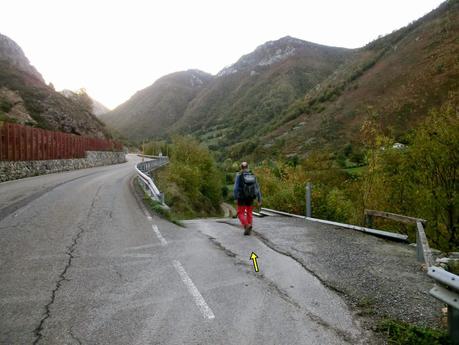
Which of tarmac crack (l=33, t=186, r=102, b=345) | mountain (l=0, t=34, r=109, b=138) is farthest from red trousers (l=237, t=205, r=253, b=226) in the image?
mountain (l=0, t=34, r=109, b=138)

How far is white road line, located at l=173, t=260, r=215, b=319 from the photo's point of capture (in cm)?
429

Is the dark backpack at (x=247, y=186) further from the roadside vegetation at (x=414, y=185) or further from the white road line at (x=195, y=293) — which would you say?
the roadside vegetation at (x=414, y=185)

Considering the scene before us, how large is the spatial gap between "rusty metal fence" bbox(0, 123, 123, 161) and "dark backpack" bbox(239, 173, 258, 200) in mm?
18898

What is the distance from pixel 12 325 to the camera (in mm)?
3943

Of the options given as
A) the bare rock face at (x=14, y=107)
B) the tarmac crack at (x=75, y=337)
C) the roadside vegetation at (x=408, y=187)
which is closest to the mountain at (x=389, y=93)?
the roadside vegetation at (x=408, y=187)

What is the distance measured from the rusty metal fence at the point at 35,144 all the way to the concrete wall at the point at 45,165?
414 mm

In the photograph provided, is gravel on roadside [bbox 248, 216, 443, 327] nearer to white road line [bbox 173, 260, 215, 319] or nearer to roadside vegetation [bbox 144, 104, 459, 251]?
white road line [bbox 173, 260, 215, 319]

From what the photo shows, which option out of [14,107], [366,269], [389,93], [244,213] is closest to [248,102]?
[389,93]

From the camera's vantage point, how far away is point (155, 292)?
16.2 feet

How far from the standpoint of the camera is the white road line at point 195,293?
4293 millimetres

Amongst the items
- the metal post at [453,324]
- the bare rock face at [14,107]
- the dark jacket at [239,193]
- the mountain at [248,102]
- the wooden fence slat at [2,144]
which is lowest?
the metal post at [453,324]

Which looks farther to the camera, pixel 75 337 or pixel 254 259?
pixel 254 259

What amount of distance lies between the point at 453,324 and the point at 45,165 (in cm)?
2992

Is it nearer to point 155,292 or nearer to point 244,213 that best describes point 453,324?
point 155,292
